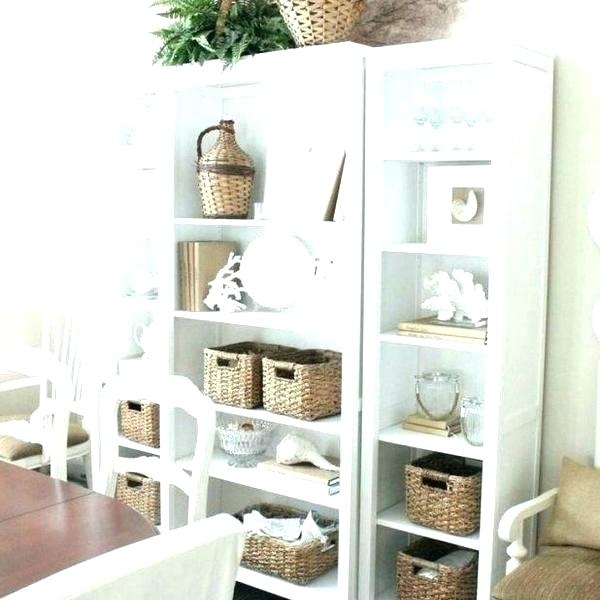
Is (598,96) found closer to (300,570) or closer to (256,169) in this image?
(256,169)

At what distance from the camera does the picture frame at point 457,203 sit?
276cm

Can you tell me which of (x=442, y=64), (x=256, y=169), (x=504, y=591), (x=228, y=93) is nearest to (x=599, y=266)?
(x=442, y=64)

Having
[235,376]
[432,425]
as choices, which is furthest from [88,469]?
[432,425]

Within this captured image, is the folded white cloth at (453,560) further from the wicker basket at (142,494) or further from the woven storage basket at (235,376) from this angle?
the wicker basket at (142,494)

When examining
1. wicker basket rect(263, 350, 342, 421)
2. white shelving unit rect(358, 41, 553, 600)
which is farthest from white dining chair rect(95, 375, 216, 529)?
white shelving unit rect(358, 41, 553, 600)

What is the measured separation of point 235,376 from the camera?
10.6 feet

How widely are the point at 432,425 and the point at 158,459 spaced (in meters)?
0.91

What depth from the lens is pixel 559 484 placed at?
2.73m

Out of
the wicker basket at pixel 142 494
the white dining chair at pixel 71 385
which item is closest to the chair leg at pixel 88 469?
the white dining chair at pixel 71 385

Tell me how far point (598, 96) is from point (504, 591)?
1.45 meters

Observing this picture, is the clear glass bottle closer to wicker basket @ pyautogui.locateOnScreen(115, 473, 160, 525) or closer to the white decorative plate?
the white decorative plate

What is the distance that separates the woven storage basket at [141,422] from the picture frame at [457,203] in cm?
131

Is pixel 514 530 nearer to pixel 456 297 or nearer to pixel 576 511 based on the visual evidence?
pixel 576 511

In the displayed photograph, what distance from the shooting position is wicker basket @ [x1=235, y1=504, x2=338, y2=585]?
3.03 m
